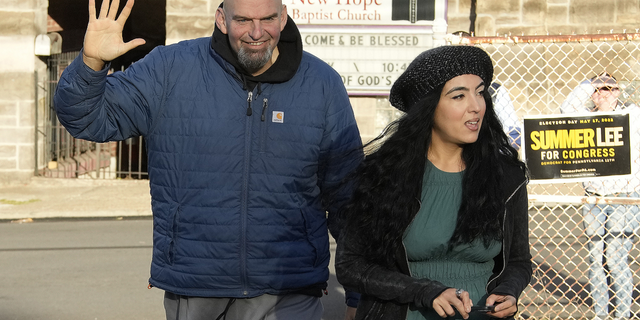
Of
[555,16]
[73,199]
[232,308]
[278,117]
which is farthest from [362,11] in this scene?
[232,308]

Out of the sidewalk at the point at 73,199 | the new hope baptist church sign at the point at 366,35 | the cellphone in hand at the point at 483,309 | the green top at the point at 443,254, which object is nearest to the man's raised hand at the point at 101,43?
the green top at the point at 443,254

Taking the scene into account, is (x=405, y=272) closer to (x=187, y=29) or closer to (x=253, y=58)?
(x=253, y=58)

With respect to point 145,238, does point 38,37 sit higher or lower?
higher

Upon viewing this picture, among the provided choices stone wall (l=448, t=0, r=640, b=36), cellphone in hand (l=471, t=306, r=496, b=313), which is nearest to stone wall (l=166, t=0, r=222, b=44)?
stone wall (l=448, t=0, r=640, b=36)

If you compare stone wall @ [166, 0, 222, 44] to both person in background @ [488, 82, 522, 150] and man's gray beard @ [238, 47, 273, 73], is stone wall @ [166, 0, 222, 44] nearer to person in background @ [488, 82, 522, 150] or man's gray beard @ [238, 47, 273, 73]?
person in background @ [488, 82, 522, 150]

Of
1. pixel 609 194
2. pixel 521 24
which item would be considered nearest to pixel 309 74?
pixel 609 194

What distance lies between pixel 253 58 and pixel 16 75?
1239cm

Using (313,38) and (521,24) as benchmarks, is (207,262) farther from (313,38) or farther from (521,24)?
(521,24)

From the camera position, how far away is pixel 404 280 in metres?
→ 2.62

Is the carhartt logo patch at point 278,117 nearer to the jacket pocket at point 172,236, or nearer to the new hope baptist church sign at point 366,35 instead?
the jacket pocket at point 172,236

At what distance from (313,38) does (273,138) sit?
10572mm

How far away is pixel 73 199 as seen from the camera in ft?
41.6

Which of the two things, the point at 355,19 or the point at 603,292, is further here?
the point at 355,19

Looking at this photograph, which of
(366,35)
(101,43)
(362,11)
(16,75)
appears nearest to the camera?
(101,43)
